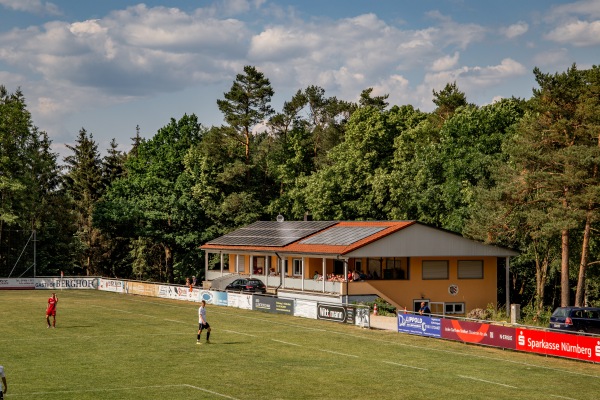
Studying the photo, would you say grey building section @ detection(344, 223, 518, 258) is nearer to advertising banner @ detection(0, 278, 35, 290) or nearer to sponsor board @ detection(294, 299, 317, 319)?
sponsor board @ detection(294, 299, 317, 319)

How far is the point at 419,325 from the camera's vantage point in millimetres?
43562

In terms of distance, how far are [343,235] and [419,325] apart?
1975 centimetres

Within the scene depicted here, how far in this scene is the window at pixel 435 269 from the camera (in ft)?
202

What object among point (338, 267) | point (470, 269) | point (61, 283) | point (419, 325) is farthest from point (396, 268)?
point (61, 283)

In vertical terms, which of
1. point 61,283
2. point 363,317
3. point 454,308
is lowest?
point 454,308

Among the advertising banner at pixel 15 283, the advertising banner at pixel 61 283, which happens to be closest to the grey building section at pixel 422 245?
the advertising banner at pixel 61 283

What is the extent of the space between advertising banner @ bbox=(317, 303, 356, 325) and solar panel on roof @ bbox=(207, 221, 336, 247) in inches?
598

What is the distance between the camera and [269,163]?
94125mm

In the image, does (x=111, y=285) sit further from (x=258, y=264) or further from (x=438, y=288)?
(x=438, y=288)

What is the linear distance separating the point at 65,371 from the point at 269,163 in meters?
64.9

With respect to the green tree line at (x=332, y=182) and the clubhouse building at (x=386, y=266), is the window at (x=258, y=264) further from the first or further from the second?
the green tree line at (x=332, y=182)

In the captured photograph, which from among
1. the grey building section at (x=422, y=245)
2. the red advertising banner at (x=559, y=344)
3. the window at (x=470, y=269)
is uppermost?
the grey building section at (x=422, y=245)

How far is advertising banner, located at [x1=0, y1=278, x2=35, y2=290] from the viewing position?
76.9 meters

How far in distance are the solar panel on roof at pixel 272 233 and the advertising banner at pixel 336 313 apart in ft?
49.8
